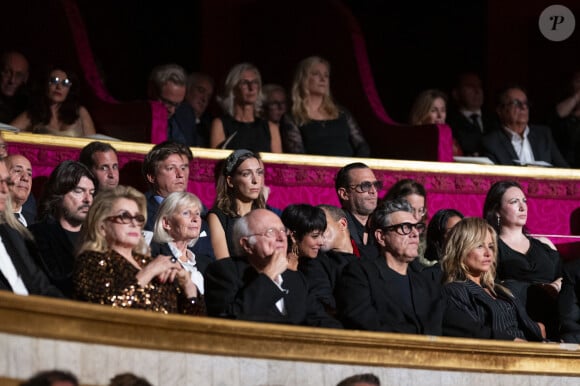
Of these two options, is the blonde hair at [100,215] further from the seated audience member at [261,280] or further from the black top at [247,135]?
the black top at [247,135]

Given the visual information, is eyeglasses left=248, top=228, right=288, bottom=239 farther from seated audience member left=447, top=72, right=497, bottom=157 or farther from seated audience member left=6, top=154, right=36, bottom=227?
seated audience member left=447, top=72, right=497, bottom=157

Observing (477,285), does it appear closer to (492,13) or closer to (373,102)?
(373,102)

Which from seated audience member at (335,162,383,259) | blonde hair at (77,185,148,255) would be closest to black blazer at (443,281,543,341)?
seated audience member at (335,162,383,259)

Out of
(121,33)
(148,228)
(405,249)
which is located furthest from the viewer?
(121,33)

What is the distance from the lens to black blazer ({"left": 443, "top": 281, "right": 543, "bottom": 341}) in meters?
4.70

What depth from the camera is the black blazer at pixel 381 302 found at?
4445 mm

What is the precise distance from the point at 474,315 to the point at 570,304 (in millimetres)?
405

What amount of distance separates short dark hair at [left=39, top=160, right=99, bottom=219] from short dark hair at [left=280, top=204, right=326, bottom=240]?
63cm

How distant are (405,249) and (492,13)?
3533mm

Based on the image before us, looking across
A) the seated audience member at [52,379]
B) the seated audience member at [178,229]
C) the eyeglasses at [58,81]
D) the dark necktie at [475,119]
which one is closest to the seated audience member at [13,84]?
the eyeglasses at [58,81]

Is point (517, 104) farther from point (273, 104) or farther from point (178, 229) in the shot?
point (178, 229)

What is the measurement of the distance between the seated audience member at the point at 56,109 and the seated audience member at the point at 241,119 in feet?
1.92

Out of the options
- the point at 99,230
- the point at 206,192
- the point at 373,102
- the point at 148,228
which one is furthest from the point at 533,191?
the point at 99,230

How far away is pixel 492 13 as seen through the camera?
795cm
